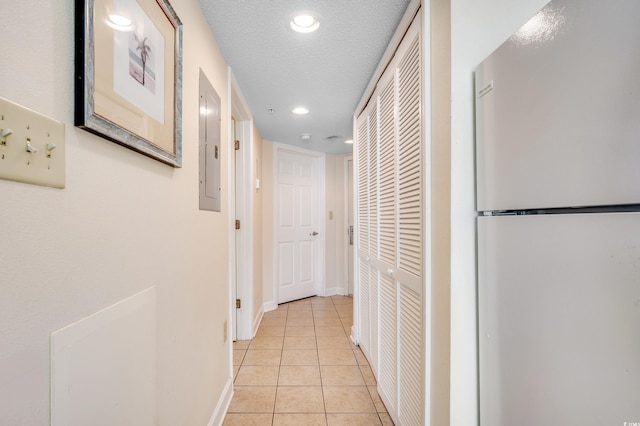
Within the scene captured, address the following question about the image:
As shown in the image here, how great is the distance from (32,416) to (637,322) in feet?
3.60

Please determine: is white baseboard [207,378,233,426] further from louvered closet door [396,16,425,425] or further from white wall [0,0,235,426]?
louvered closet door [396,16,425,425]

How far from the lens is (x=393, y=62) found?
5.27 ft

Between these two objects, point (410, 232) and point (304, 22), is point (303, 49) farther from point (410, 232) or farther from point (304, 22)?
point (410, 232)

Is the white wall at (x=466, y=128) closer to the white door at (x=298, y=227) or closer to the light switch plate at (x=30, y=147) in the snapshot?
the light switch plate at (x=30, y=147)

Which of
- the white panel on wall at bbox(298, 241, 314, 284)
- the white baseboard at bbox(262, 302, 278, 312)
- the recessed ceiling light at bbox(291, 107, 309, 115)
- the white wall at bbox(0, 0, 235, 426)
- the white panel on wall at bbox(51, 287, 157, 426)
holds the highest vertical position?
the recessed ceiling light at bbox(291, 107, 309, 115)

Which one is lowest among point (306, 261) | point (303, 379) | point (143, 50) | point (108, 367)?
point (303, 379)

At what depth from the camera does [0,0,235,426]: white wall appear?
1.58ft

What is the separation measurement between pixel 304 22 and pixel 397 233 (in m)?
1.18

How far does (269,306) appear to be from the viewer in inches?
146

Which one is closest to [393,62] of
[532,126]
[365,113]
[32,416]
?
[365,113]

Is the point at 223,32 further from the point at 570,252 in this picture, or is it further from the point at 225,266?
the point at 570,252

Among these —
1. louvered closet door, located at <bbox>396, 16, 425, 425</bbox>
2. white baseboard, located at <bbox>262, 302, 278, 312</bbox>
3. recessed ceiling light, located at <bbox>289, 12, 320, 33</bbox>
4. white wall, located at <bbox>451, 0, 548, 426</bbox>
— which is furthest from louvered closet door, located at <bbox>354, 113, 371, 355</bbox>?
white baseboard, located at <bbox>262, 302, 278, 312</bbox>

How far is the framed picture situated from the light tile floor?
5.27 feet

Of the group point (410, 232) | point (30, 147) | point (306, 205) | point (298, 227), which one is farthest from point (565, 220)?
point (306, 205)
